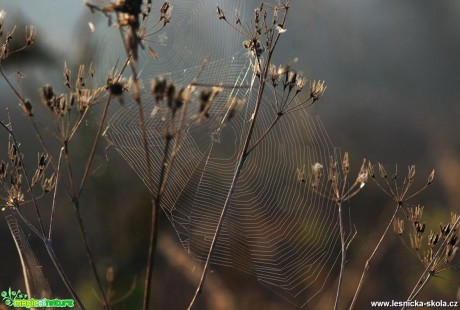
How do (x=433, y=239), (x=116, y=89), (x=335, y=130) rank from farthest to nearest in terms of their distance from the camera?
(x=335, y=130)
(x=433, y=239)
(x=116, y=89)

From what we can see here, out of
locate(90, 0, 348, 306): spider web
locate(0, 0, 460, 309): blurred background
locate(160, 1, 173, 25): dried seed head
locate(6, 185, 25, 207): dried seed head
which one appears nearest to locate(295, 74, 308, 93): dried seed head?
locate(160, 1, 173, 25): dried seed head

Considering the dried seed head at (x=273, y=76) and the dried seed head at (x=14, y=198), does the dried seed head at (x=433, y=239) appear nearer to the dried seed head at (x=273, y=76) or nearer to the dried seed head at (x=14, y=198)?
the dried seed head at (x=273, y=76)

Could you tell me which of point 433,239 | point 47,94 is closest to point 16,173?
point 47,94

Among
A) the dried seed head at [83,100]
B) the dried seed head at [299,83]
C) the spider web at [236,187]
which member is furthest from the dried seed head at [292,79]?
the spider web at [236,187]

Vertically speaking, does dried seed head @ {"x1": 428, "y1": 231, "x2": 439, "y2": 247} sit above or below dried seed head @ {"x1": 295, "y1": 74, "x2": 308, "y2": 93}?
below

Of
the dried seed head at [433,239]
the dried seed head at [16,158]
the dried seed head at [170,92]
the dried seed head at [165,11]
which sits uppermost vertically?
the dried seed head at [165,11]

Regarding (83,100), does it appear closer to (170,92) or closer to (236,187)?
(170,92)

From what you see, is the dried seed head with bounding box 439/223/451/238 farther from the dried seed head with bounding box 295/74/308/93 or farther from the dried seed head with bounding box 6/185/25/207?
the dried seed head with bounding box 6/185/25/207

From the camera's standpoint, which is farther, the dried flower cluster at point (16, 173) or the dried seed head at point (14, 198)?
the dried seed head at point (14, 198)
